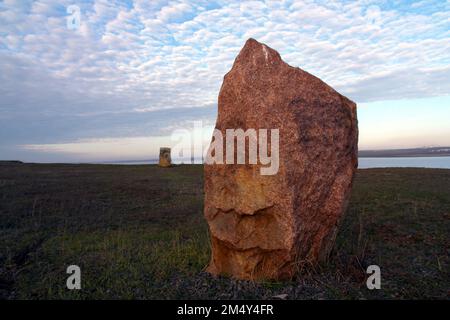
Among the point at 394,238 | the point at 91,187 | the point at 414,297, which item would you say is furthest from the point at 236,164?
the point at 91,187

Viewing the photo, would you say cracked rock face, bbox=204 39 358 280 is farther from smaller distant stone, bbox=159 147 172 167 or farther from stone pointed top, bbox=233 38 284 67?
smaller distant stone, bbox=159 147 172 167

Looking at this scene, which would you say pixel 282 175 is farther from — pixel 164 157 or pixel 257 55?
pixel 164 157

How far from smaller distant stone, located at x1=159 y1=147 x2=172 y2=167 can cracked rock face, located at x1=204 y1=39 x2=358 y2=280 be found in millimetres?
27733

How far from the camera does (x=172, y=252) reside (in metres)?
7.17

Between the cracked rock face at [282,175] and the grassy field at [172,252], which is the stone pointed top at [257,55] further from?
the grassy field at [172,252]

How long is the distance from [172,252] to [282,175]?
9.90 ft

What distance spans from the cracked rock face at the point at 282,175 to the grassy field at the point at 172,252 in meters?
0.48

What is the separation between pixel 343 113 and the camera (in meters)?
6.00

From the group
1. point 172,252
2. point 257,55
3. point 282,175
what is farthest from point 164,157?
point 282,175

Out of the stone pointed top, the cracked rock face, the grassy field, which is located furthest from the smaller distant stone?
the stone pointed top

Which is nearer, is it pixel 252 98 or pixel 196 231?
pixel 252 98

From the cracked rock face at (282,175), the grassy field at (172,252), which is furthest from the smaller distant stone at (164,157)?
the cracked rock face at (282,175)
